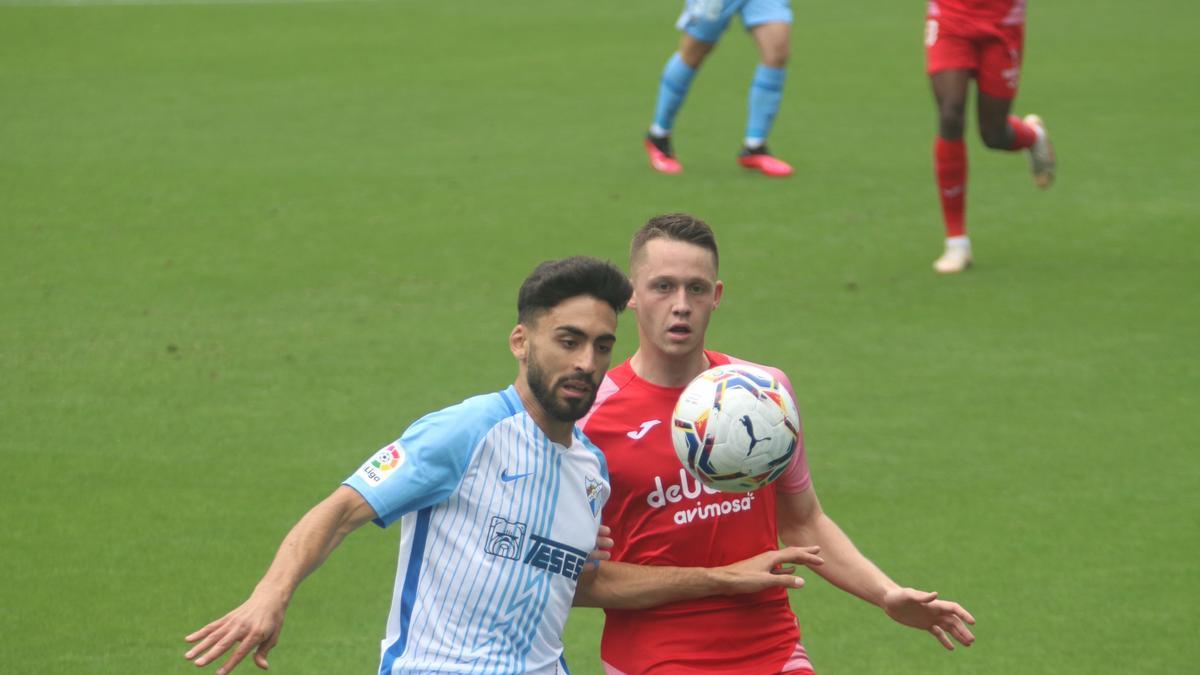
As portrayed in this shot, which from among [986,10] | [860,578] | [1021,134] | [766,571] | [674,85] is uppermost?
[986,10]

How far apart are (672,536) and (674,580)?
190 mm

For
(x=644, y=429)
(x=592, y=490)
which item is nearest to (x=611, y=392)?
(x=644, y=429)

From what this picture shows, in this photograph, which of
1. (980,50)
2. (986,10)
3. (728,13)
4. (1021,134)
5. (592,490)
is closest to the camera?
(592,490)

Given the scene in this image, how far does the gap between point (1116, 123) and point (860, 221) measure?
409 centimetres

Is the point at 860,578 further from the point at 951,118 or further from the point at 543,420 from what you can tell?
the point at 951,118

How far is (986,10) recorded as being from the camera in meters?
10.1

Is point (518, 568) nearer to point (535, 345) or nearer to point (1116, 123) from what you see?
point (535, 345)

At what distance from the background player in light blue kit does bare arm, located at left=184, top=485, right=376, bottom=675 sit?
8.97m

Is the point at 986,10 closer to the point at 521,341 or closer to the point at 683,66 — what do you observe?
the point at 683,66

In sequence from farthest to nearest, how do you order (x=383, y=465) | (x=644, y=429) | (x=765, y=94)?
(x=765, y=94) < (x=644, y=429) < (x=383, y=465)

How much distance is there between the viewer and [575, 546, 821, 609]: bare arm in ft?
14.1

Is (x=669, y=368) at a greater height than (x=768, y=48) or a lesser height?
lesser

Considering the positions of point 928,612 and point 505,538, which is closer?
point 505,538

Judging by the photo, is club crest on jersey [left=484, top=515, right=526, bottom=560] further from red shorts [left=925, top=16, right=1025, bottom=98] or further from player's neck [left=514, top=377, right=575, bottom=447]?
red shorts [left=925, top=16, right=1025, bottom=98]
